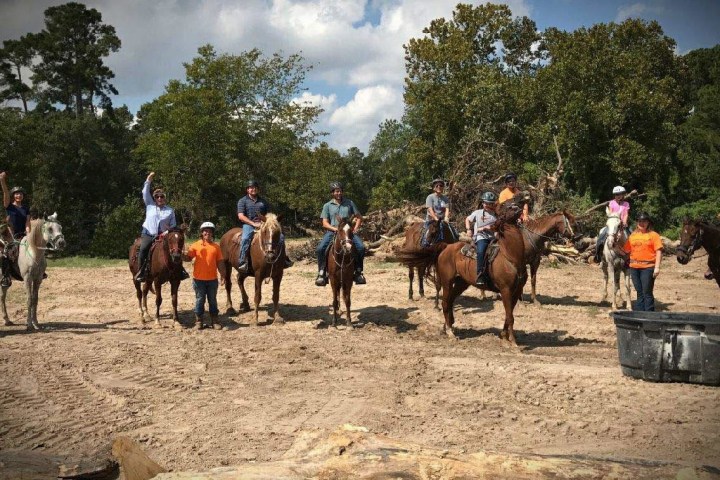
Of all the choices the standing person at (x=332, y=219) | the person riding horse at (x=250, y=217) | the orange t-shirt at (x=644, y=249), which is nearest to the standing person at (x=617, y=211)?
the orange t-shirt at (x=644, y=249)

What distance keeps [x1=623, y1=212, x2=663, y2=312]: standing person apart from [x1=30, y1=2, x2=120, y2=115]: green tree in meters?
42.5

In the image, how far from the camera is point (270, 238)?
1193 cm

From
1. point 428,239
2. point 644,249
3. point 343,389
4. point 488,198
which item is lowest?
point 343,389

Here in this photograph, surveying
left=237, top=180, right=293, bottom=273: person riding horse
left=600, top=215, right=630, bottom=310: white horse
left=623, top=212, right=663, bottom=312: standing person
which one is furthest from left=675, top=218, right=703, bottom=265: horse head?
left=237, top=180, right=293, bottom=273: person riding horse

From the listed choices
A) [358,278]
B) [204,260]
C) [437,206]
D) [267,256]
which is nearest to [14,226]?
[204,260]

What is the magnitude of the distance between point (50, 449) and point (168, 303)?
9.15 meters

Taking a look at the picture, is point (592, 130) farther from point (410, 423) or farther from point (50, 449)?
point (50, 449)

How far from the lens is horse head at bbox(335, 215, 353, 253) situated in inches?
455

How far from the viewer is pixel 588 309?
13.2 m

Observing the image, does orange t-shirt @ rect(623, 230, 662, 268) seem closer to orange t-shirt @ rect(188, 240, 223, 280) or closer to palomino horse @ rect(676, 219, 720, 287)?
palomino horse @ rect(676, 219, 720, 287)

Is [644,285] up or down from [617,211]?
down

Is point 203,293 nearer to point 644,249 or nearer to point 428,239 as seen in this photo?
point 428,239

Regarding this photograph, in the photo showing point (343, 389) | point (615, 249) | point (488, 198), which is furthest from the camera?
point (615, 249)

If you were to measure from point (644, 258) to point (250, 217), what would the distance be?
7.63 m
